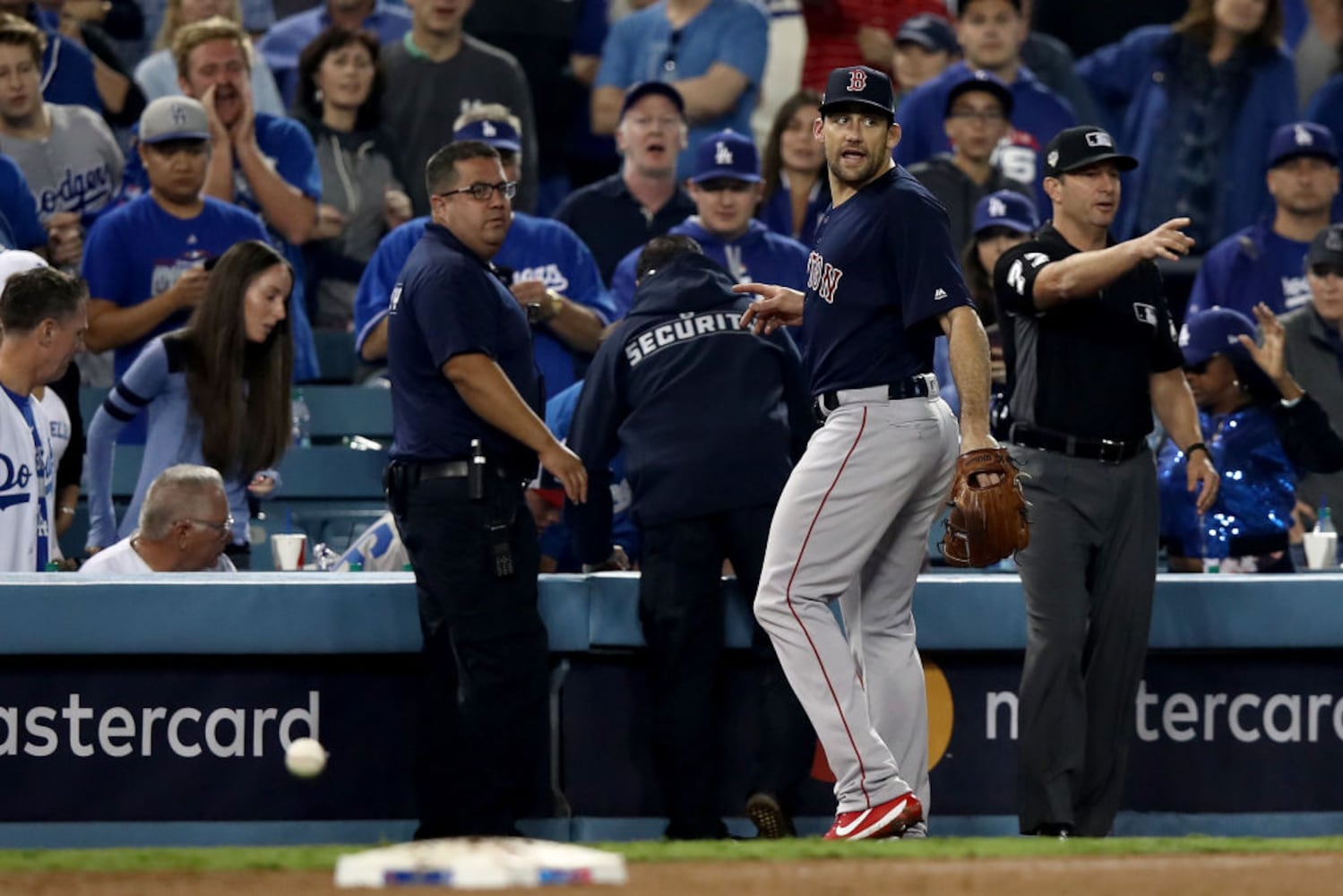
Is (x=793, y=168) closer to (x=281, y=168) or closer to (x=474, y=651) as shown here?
(x=281, y=168)

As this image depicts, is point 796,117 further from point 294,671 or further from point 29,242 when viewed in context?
point 294,671

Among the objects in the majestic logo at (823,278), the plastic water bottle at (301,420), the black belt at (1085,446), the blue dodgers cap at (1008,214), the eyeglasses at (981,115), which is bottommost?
the black belt at (1085,446)

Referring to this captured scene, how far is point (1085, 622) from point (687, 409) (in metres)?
1.39

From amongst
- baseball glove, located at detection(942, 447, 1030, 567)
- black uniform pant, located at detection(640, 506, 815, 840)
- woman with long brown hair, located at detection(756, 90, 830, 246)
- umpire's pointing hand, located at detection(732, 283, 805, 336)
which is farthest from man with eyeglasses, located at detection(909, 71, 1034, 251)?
baseball glove, located at detection(942, 447, 1030, 567)

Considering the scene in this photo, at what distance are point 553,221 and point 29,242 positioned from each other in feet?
7.00

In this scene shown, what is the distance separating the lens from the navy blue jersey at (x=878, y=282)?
5457 millimetres

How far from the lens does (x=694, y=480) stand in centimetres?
633

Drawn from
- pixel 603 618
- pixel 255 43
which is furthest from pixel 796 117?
pixel 603 618

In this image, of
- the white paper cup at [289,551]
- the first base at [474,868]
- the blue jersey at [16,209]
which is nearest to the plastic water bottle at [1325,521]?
the white paper cup at [289,551]

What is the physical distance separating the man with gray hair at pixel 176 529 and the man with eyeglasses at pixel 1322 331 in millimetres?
4384

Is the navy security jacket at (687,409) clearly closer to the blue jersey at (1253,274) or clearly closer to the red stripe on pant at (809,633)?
the red stripe on pant at (809,633)

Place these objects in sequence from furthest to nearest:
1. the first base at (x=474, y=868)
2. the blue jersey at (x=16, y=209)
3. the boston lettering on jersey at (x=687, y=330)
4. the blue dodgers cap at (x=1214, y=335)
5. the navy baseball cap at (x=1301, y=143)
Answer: the navy baseball cap at (x=1301, y=143) < the blue jersey at (x=16, y=209) < the blue dodgers cap at (x=1214, y=335) < the boston lettering on jersey at (x=687, y=330) < the first base at (x=474, y=868)

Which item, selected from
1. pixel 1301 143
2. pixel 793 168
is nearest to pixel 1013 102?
pixel 793 168

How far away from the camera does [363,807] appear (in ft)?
20.5
